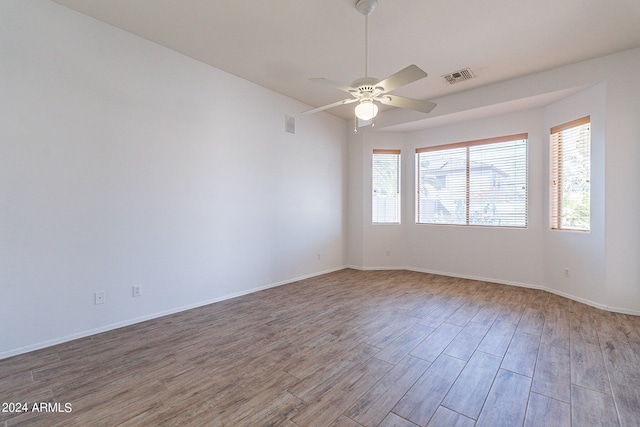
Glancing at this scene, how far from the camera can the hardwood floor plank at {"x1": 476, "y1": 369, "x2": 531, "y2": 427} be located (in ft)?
5.38

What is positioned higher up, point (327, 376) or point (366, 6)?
point (366, 6)

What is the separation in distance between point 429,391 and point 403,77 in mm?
2259

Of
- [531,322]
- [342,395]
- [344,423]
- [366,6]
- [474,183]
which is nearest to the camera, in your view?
[344,423]

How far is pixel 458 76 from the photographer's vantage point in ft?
12.7

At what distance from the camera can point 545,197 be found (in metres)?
4.26

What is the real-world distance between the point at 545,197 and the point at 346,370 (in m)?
4.13

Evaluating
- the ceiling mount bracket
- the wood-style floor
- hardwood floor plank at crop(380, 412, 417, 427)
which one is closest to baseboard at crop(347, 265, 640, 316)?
the wood-style floor

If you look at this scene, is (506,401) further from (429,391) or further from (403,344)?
(403,344)

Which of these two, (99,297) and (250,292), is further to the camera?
(250,292)

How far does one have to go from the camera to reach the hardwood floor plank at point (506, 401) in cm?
164

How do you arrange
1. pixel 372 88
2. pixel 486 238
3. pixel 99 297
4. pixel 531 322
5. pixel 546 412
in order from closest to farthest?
1. pixel 546 412
2. pixel 372 88
3. pixel 99 297
4. pixel 531 322
5. pixel 486 238

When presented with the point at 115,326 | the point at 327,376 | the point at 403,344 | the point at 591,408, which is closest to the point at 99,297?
the point at 115,326

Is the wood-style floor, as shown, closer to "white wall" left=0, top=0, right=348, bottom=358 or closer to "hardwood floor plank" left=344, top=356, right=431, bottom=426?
"hardwood floor plank" left=344, top=356, right=431, bottom=426

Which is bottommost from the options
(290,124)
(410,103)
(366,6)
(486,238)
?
(486,238)
